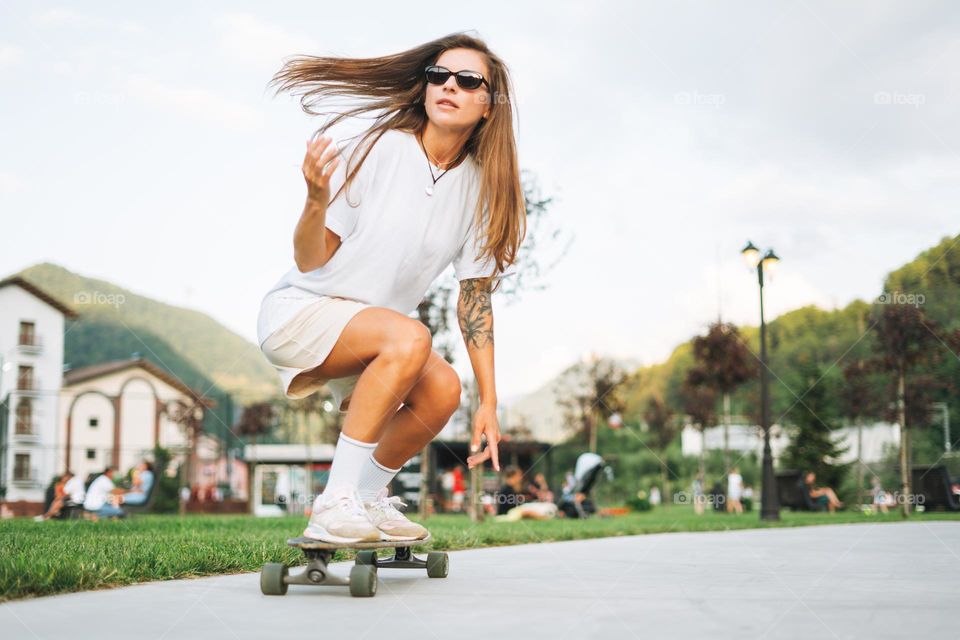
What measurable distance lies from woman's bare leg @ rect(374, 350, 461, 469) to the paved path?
496 mm

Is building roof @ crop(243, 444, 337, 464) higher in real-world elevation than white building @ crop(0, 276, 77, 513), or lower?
lower

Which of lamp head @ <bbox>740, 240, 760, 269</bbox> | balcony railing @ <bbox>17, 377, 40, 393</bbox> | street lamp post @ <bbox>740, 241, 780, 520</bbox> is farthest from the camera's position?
balcony railing @ <bbox>17, 377, 40, 393</bbox>

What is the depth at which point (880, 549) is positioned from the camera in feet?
18.7

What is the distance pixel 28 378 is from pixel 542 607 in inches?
2593

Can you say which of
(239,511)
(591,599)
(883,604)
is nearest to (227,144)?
(591,599)

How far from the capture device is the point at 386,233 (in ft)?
10.9

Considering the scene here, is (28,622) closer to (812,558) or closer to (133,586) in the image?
(133,586)

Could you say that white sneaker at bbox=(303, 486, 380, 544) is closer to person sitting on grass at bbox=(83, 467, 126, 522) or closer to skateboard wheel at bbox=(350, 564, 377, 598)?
skateboard wheel at bbox=(350, 564, 377, 598)

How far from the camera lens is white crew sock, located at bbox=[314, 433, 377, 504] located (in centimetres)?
305

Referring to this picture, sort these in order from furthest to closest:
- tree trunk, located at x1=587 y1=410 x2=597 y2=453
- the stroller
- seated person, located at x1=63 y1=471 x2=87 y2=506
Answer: tree trunk, located at x1=587 y1=410 x2=597 y2=453 → the stroller → seated person, located at x1=63 y1=471 x2=87 y2=506

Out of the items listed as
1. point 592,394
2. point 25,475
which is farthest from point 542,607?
point 25,475

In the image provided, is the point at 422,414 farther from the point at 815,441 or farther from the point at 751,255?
the point at 815,441

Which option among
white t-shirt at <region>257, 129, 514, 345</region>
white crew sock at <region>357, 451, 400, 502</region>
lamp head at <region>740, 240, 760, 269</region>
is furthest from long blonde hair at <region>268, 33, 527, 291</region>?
lamp head at <region>740, 240, 760, 269</region>

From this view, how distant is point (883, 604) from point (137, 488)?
61.6ft
